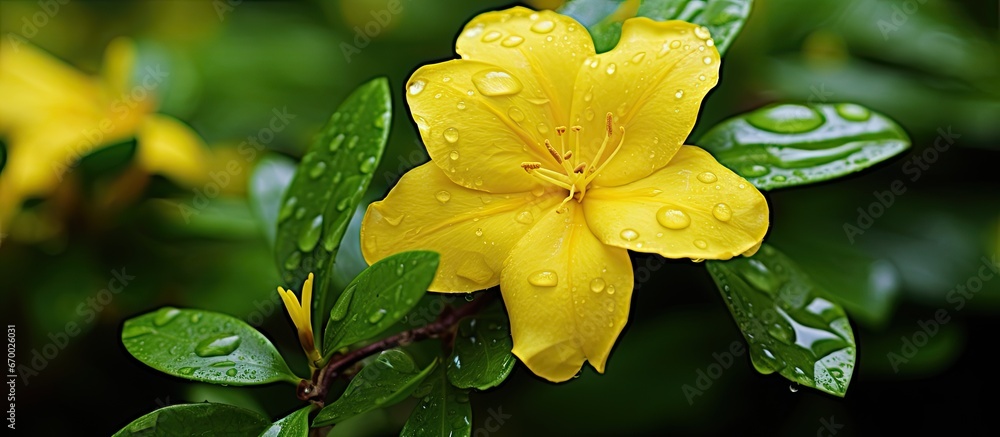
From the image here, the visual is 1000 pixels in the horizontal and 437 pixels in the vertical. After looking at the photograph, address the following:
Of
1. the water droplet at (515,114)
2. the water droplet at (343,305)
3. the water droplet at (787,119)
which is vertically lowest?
the water droplet at (787,119)

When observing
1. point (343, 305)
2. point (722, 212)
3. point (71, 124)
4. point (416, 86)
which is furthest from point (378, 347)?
point (71, 124)

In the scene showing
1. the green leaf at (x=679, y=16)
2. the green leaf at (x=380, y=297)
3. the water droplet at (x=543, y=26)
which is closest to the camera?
the green leaf at (x=380, y=297)

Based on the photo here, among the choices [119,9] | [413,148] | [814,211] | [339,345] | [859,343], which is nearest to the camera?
[339,345]

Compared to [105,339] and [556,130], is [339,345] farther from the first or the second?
[105,339]

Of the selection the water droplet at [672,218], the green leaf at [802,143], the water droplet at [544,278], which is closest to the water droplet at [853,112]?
the green leaf at [802,143]

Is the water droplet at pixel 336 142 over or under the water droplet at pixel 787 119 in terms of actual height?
over

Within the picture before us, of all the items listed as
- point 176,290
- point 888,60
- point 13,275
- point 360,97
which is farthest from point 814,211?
point 13,275

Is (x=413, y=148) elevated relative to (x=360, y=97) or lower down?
lower down

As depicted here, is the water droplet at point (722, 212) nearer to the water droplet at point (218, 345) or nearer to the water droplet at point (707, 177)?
the water droplet at point (707, 177)
